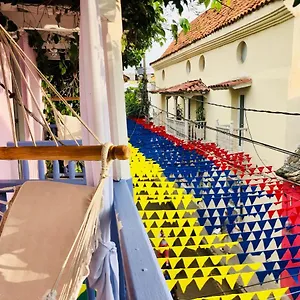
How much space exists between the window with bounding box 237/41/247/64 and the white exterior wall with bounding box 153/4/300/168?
0.07 metres

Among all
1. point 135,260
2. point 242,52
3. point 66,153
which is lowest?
point 135,260

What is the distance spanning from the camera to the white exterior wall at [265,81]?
18.3 ft

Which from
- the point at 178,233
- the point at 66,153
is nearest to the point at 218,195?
the point at 178,233

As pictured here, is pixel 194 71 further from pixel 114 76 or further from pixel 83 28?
pixel 83 28

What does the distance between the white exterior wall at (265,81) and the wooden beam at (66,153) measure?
5.20m

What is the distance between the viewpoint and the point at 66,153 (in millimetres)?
1050

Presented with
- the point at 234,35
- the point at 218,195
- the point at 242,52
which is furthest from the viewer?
the point at 242,52

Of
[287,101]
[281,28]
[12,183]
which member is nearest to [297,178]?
[287,101]

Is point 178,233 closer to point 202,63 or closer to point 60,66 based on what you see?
point 60,66

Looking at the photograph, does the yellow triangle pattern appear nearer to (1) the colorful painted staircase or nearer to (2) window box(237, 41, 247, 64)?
(1) the colorful painted staircase

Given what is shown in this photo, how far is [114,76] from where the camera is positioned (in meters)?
2.00

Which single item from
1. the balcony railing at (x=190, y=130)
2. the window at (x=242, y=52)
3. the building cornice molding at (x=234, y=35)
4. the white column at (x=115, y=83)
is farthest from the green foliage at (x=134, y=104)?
the white column at (x=115, y=83)

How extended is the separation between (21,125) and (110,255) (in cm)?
311

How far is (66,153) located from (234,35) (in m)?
6.82
